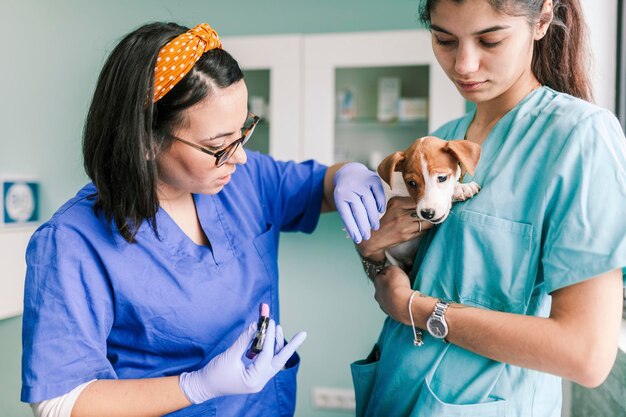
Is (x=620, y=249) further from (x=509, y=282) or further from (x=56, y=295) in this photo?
(x=56, y=295)

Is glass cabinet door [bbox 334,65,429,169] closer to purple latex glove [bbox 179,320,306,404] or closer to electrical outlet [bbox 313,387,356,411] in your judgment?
electrical outlet [bbox 313,387,356,411]

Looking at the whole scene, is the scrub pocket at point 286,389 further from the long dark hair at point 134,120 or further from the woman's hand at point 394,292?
the long dark hair at point 134,120

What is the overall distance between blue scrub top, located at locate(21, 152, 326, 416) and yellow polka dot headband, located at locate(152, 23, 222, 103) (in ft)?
0.97

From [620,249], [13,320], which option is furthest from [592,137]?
[13,320]

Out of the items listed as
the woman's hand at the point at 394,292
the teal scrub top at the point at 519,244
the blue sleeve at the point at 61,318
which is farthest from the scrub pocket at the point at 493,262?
the blue sleeve at the point at 61,318

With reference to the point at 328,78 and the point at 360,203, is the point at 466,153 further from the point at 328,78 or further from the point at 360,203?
the point at 328,78

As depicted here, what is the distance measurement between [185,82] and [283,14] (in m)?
1.50

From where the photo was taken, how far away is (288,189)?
1418 mm

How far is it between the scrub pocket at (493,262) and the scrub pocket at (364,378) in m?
0.30

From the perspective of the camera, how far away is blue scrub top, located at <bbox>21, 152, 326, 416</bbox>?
987 millimetres

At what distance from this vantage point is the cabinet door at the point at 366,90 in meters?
2.02

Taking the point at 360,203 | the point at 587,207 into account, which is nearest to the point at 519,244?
the point at 587,207

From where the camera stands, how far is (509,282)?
89 cm

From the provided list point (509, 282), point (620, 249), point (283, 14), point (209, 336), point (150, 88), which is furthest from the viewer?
point (283, 14)
